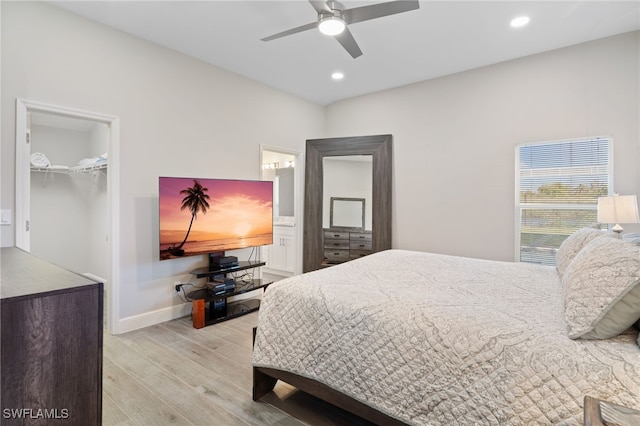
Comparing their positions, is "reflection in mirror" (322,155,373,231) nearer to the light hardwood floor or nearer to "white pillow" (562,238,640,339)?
the light hardwood floor

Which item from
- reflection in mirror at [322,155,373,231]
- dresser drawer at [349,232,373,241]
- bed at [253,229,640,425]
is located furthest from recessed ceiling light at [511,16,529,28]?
dresser drawer at [349,232,373,241]

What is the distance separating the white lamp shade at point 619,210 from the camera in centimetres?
257

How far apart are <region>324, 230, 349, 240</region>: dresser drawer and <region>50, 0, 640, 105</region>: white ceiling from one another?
2.30 metres

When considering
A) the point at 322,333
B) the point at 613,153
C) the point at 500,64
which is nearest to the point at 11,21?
the point at 322,333

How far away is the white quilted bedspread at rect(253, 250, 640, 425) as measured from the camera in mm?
1121

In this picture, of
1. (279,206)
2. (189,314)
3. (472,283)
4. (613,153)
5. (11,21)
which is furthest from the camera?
(279,206)

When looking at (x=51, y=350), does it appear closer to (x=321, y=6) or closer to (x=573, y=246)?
(x=321, y=6)

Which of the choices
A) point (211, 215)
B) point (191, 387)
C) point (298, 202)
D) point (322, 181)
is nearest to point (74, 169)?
point (211, 215)

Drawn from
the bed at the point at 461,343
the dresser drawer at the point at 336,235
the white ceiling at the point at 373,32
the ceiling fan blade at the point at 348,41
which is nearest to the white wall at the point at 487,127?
the white ceiling at the point at 373,32

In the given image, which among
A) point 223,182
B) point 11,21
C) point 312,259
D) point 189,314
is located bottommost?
→ point 189,314

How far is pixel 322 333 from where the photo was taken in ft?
5.62

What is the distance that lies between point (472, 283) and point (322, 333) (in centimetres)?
109

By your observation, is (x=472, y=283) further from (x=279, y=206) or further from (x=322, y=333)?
(x=279, y=206)

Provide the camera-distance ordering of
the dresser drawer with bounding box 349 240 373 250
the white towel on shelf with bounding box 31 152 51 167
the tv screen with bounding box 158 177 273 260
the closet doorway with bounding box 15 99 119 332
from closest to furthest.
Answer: the tv screen with bounding box 158 177 273 260
the white towel on shelf with bounding box 31 152 51 167
the closet doorway with bounding box 15 99 119 332
the dresser drawer with bounding box 349 240 373 250
